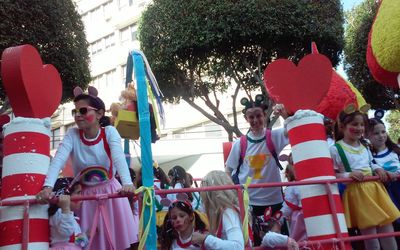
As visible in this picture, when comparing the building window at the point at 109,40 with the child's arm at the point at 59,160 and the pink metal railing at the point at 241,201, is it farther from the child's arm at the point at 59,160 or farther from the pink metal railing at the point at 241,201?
the pink metal railing at the point at 241,201

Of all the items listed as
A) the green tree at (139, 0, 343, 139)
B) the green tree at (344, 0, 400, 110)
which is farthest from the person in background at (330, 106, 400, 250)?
the green tree at (344, 0, 400, 110)

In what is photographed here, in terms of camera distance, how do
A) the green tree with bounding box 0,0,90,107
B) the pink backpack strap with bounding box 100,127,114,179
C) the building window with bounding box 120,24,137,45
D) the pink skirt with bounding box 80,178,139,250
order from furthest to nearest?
the building window with bounding box 120,24,137,45 → the green tree with bounding box 0,0,90,107 → the pink backpack strap with bounding box 100,127,114,179 → the pink skirt with bounding box 80,178,139,250

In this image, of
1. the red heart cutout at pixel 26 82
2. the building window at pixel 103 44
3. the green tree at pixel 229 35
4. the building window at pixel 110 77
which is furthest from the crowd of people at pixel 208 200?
the building window at pixel 103 44

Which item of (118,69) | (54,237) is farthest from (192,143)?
(54,237)

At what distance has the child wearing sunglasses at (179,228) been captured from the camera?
3.29 metres

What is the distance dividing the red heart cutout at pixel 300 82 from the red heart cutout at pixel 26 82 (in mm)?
1812

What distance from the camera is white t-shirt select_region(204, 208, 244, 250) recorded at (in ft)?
9.52

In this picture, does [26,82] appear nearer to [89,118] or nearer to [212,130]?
[89,118]

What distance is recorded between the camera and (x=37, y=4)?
934 centimetres

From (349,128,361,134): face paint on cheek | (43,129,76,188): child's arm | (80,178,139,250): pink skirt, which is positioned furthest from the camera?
(349,128,361,134): face paint on cheek

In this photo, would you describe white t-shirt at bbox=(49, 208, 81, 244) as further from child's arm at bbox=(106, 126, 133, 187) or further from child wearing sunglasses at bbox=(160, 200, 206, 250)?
child wearing sunglasses at bbox=(160, 200, 206, 250)

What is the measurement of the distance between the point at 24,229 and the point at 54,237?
0.95ft

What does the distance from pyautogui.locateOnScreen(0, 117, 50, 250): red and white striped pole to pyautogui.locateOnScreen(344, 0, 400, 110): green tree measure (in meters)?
11.3

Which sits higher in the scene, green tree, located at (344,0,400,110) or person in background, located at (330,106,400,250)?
green tree, located at (344,0,400,110)
